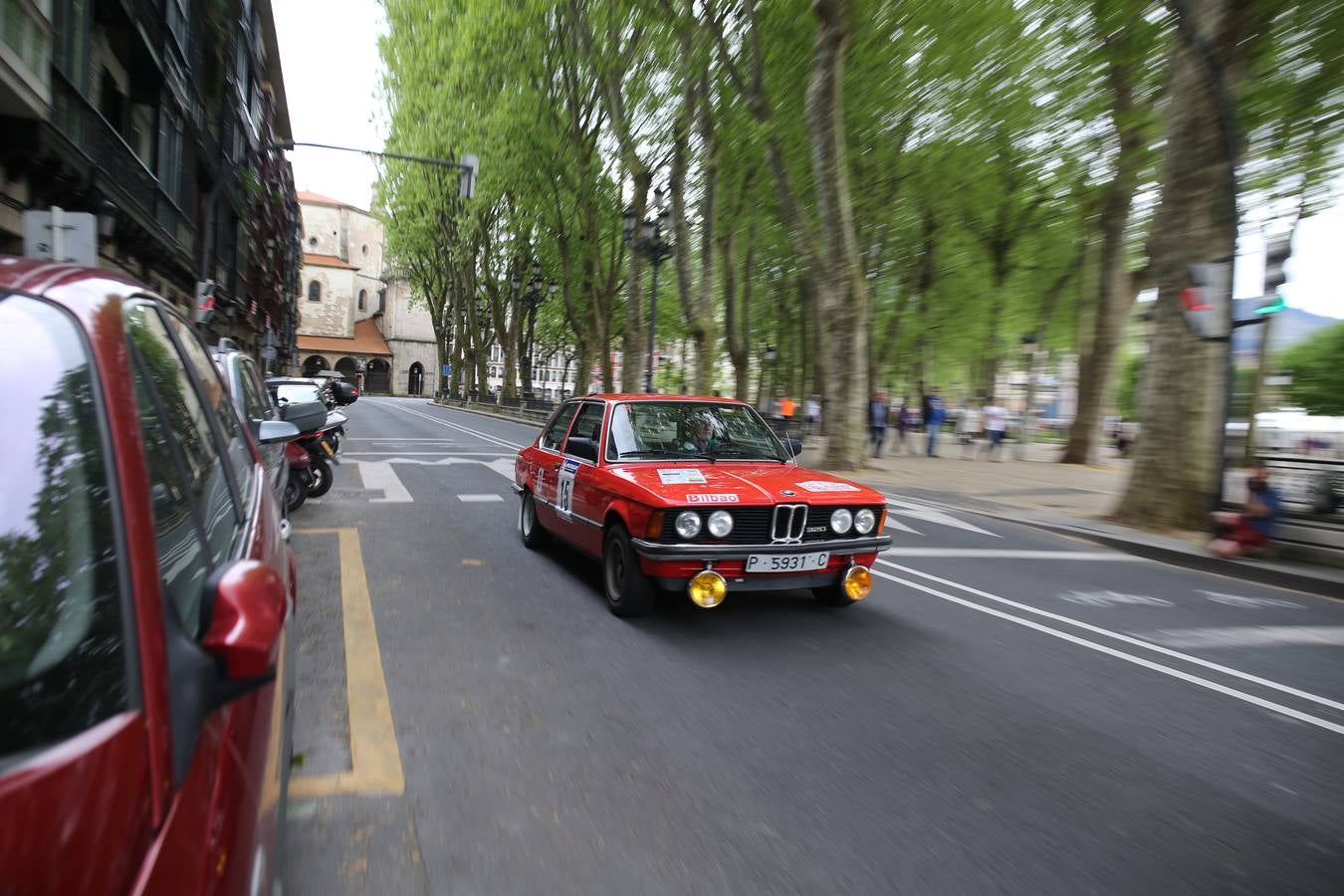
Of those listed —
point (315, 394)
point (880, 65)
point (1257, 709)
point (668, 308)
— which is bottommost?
point (1257, 709)

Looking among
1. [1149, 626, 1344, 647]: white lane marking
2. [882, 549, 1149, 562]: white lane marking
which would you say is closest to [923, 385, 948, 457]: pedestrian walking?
[882, 549, 1149, 562]: white lane marking

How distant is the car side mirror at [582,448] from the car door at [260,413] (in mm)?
2133

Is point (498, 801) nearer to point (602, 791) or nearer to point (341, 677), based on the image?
point (602, 791)

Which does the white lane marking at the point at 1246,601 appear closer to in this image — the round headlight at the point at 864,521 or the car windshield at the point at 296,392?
the round headlight at the point at 864,521

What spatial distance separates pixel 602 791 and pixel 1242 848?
7.48 feet

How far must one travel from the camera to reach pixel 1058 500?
14711mm

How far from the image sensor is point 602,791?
3.15 m

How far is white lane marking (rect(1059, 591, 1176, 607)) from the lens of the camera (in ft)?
23.0

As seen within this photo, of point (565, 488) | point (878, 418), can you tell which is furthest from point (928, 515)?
point (878, 418)

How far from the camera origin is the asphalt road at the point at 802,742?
108 inches

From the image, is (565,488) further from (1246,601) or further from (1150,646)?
(1246,601)

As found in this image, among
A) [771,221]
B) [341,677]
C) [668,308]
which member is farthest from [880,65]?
[668,308]

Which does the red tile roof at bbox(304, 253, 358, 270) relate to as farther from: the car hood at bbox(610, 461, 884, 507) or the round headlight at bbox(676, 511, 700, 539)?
the round headlight at bbox(676, 511, 700, 539)

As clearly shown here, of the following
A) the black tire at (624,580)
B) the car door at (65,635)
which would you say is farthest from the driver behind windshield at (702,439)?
the car door at (65,635)
